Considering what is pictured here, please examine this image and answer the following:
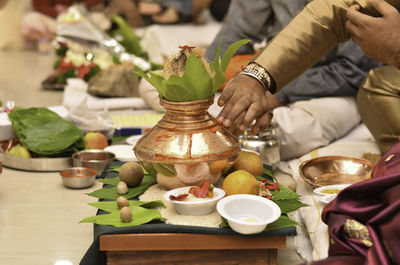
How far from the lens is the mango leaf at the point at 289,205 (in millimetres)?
1390

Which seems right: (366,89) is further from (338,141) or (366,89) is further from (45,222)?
(45,222)

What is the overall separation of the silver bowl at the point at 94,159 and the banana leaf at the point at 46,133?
54 millimetres

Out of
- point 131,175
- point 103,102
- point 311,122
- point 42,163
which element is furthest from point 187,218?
point 103,102

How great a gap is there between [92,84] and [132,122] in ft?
2.09

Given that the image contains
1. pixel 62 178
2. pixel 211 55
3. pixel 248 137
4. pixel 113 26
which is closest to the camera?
pixel 62 178

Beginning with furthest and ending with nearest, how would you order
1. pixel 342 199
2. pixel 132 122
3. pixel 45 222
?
pixel 132 122
pixel 45 222
pixel 342 199

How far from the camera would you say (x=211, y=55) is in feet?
8.98

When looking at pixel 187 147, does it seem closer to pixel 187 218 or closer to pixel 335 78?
pixel 187 218

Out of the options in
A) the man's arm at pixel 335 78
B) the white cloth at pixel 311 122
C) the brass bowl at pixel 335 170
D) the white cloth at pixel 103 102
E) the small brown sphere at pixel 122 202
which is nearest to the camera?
the small brown sphere at pixel 122 202

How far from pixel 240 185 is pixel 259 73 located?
15.6 inches

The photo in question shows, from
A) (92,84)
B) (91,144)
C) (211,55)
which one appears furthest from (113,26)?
(91,144)

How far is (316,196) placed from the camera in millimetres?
1683

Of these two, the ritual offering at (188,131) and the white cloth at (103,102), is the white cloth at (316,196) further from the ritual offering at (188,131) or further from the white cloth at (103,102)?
the white cloth at (103,102)

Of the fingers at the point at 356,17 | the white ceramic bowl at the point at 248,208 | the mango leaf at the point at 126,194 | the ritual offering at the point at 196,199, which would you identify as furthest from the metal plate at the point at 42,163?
the fingers at the point at 356,17
